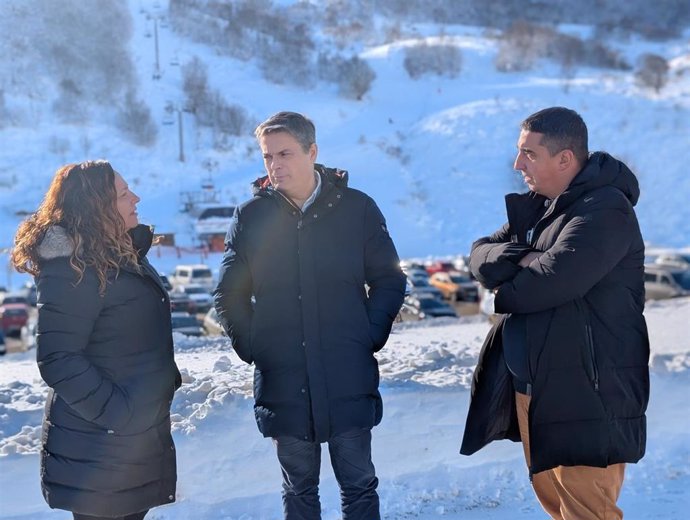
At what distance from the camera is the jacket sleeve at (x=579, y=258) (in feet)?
7.93

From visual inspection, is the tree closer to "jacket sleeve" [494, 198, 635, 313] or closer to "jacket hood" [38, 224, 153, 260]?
"jacket sleeve" [494, 198, 635, 313]

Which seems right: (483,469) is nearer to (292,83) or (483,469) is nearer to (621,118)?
(621,118)

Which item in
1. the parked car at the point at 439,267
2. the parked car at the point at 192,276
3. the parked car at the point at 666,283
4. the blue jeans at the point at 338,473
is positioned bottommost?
the parked car at the point at 439,267

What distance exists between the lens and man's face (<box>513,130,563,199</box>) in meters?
2.56

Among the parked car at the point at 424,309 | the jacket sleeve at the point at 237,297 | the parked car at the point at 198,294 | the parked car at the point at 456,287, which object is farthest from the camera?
the parked car at the point at 456,287

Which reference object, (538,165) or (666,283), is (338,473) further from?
(666,283)

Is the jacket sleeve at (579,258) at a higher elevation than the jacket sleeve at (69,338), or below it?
higher

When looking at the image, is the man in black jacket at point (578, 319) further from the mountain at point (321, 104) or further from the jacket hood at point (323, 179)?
the mountain at point (321, 104)

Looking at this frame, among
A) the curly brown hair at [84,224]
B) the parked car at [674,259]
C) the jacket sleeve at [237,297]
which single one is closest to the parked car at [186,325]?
the jacket sleeve at [237,297]

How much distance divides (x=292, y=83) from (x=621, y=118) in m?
21.0

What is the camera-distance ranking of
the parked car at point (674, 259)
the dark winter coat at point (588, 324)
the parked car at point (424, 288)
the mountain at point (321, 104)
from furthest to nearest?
the mountain at point (321, 104) → the parked car at point (674, 259) → the parked car at point (424, 288) → the dark winter coat at point (588, 324)

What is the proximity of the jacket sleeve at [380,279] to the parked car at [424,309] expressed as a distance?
1447cm

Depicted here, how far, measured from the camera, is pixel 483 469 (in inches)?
160

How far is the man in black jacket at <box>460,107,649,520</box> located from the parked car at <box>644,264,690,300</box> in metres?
17.2
